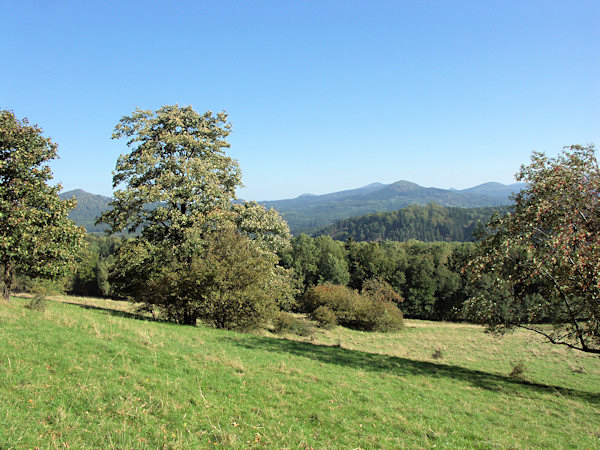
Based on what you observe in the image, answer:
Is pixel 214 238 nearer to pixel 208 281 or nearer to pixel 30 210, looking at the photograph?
pixel 208 281

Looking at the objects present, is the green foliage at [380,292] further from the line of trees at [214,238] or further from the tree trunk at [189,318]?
the tree trunk at [189,318]

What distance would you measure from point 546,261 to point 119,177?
78.6 ft

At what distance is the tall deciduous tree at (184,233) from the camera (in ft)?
70.7

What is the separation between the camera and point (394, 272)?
91.6 metres

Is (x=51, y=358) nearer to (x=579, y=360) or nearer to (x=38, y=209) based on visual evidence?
(x=38, y=209)

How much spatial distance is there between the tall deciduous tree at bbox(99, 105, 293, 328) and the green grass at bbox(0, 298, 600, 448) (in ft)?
17.6

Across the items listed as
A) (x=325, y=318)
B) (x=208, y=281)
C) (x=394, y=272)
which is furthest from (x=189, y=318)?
(x=394, y=272)

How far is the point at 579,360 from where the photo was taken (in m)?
31.6

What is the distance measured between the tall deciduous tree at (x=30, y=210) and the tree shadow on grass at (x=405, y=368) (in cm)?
1152

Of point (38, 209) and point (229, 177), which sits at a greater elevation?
point (229, 177)

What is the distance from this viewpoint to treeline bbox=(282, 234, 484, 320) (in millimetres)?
84688

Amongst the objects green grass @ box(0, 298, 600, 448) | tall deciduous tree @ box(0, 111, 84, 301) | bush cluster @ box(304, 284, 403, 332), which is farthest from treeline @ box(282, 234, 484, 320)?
green grass @ box(0, 298, 600, 448)

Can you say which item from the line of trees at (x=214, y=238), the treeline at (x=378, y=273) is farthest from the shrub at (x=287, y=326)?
the treeline at (x=378, y=273)

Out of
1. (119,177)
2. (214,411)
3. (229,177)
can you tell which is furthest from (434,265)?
(214,411)
